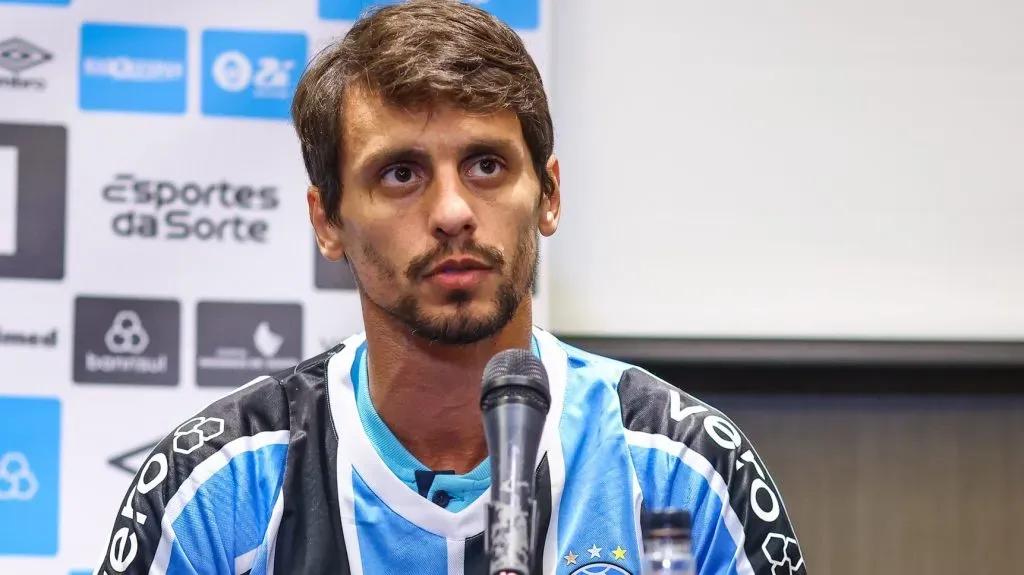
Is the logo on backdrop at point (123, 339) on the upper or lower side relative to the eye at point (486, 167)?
lower

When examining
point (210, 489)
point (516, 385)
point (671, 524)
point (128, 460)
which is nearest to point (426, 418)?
point (210, 489)

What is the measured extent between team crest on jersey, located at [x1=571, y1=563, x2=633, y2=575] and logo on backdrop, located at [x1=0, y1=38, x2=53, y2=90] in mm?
1732

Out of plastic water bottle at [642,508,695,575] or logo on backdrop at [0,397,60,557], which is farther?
logo on backdrop at [0,397,60,557]

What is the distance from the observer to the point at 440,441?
183 centimetres

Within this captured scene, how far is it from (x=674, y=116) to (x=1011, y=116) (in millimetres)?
859

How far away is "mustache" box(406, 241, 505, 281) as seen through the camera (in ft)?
5.41

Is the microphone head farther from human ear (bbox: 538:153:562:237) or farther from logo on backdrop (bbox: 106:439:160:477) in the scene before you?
logo on backdrop (bbox: 106:439:160:477)

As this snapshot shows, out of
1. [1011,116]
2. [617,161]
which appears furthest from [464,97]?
[1011,116]

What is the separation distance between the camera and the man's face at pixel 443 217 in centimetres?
166

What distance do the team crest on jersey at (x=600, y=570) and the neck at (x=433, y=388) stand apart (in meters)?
0.22

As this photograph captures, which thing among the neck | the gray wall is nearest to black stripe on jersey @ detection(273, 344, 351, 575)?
the neck

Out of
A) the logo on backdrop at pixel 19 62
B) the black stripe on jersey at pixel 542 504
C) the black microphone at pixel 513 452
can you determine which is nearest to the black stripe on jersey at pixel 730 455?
the black stripe on jersey at pixel 542 504

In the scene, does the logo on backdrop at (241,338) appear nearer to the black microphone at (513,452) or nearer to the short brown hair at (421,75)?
the short brown hair at (421,75)

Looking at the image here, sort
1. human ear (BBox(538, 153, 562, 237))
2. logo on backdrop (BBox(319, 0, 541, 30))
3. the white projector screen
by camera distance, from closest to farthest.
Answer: human ear (BBox(538, 153, 562, 237))
logo on backdrop (BBox(319, 0, 541, 30))
the white projector screen
